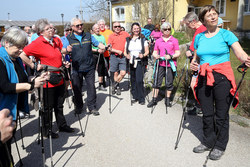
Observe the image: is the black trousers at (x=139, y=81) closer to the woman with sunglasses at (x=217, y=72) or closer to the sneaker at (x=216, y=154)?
the woman with sunglasses at (x=217, y=72)

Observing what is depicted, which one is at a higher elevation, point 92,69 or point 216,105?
point 92,69

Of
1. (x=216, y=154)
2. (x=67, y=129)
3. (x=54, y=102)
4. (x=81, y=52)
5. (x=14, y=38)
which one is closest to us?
(x=14, y=38)

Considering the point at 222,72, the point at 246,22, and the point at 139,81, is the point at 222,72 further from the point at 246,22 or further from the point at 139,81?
the point at 246,22

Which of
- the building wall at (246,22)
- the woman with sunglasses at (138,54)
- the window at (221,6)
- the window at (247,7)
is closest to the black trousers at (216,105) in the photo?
the woman with sunglasses at (138,54)

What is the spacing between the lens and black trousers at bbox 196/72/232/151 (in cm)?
332

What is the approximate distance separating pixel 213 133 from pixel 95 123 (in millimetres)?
2550

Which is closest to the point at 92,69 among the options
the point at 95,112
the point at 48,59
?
the point at 95,112

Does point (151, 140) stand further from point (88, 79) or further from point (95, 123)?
point (88, 79)

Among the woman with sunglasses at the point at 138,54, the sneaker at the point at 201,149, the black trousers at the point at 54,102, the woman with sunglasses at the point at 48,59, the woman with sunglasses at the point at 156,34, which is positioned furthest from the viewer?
the woman with sunglasses at the point at 156,34

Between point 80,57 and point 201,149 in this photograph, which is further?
point 80,57

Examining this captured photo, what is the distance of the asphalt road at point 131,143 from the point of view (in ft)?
11.3

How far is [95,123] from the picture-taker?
4988 millimetres

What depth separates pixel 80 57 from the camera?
16.8 ft

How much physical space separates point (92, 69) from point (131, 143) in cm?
222
